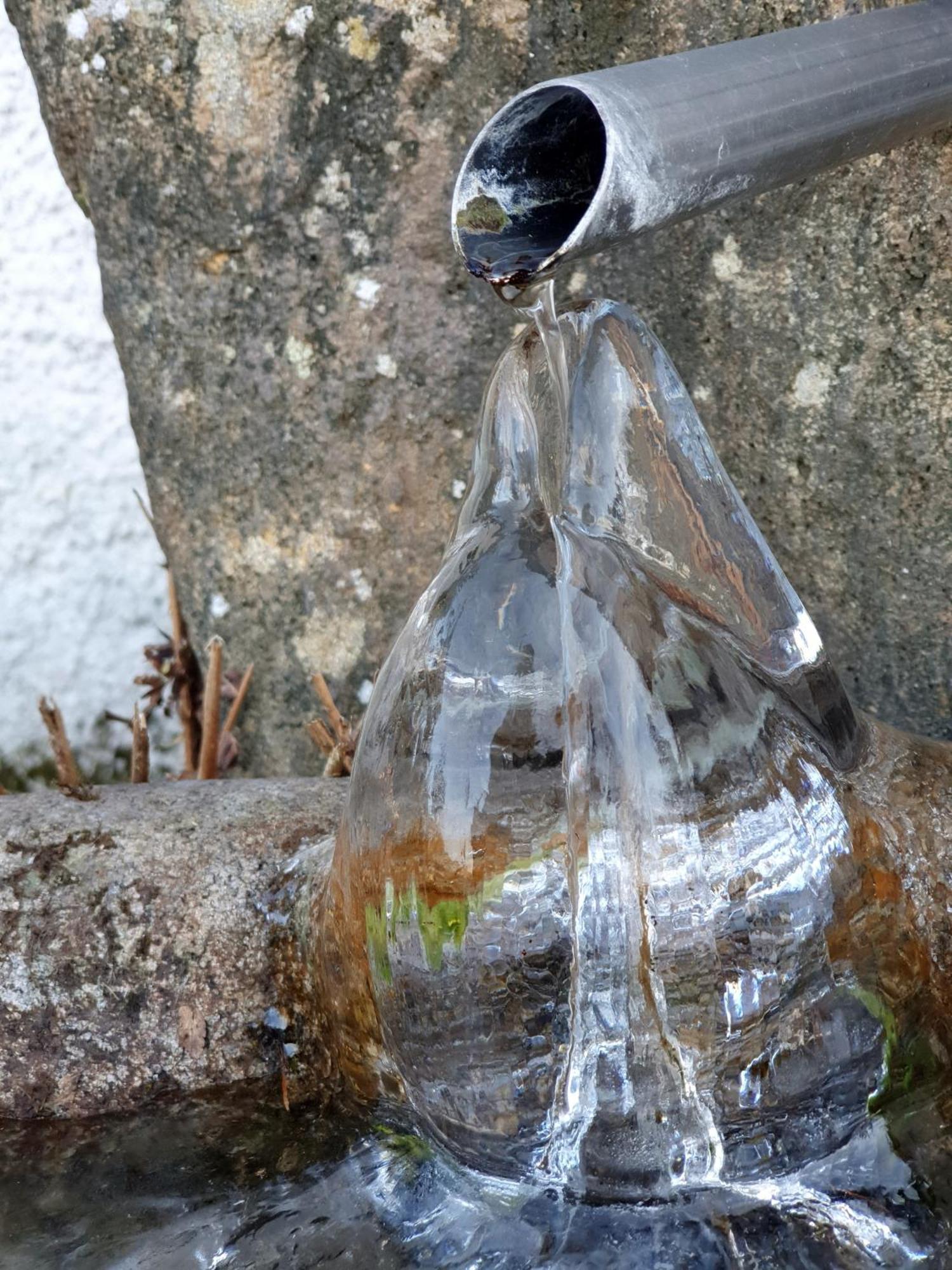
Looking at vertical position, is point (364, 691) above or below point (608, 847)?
above

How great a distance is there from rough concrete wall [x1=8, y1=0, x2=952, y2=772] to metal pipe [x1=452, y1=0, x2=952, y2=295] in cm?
29

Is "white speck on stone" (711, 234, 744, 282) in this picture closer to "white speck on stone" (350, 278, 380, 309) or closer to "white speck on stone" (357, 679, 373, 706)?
"white speck on stone" (350, 278, 380, 309)

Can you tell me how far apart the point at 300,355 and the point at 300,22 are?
0.31 meters

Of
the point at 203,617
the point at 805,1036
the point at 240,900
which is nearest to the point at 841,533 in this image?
the point at 805,1036

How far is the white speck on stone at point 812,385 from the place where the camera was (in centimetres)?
110

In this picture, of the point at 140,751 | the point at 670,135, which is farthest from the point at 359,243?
the point at 670,135

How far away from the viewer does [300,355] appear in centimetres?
131

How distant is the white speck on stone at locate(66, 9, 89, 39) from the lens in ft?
4.10

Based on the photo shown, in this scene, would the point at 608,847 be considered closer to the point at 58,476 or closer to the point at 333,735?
the point at 333,735

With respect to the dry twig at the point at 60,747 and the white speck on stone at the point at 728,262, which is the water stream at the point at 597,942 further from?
the dry twig at the point at 60,747

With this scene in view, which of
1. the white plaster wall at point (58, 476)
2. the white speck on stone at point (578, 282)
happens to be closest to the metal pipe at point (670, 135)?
the white speck on stone at point (578, 282)

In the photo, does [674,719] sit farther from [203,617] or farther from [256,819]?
[203,617]

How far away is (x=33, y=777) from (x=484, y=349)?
44.7 inches

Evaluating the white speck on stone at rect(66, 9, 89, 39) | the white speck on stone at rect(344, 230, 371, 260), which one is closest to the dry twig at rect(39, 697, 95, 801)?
the white speck on stone at rect(344, 230, 371, 260)
